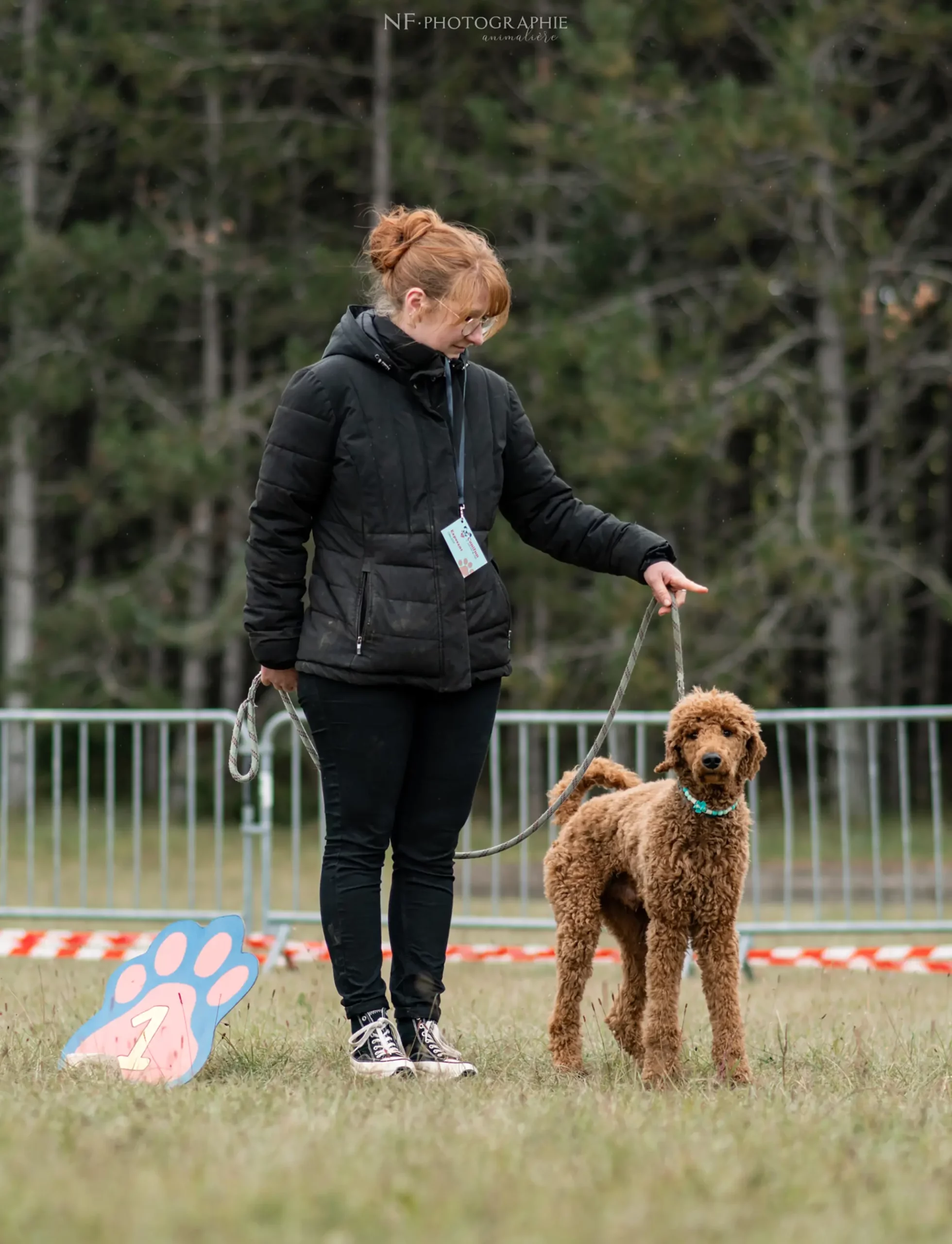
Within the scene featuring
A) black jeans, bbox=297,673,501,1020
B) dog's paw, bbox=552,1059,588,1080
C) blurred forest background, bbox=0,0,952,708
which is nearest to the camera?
black jeans, bbox=297,673,501,1020

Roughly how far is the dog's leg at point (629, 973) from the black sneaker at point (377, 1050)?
739 millimetres

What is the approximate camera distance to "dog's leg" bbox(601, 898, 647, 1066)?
14.9ft

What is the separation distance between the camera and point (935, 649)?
1925 cm

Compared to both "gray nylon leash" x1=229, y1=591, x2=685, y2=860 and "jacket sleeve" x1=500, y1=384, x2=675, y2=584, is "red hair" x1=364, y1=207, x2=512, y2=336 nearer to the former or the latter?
"jacket sleeve" x1=500, y1=384, x2=675, y2=584

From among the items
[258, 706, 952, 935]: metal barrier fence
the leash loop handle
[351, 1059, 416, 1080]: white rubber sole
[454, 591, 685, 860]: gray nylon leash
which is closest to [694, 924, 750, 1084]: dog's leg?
[454, 591, 685, 860]: gray nylon leash

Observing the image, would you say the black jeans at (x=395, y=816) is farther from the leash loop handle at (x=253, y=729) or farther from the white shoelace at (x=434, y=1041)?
the leash loop handle at (x=253, y=729)

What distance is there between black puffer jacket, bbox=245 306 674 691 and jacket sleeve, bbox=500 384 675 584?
0.82ft

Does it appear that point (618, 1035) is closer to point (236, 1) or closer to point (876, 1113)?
point (876, 1113)

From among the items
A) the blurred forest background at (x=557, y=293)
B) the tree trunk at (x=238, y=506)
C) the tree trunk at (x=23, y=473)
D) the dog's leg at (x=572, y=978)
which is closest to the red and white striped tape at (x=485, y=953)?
the dog's leg at (x=572, y=978)

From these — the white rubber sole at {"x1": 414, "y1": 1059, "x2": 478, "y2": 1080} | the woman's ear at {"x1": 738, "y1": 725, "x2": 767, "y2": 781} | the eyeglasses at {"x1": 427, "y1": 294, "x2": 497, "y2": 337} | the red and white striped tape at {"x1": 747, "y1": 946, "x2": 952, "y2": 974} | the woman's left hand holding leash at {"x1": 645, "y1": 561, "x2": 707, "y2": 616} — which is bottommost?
the red and white striped tape at {"x1": 747, "y1": 946, "x2": 952, "y2": 974}

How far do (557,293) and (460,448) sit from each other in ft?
42.6

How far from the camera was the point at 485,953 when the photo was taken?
759 centimetres

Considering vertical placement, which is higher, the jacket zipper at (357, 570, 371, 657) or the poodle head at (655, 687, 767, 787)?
the jacket zipper at (357, 570, 371, 657)

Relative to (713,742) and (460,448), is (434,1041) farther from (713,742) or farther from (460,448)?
(460,448)
